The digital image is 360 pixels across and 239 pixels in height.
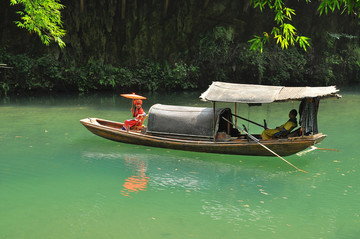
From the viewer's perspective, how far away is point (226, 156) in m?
11.0

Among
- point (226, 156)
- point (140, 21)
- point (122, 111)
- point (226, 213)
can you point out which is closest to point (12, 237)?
point (226, 213)

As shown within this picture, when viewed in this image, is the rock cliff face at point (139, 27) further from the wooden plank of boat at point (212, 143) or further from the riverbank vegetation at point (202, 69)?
the wooden plank of boat at point (212, 143)

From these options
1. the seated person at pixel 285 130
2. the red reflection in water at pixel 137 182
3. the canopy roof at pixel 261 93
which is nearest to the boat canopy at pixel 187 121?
the canopy roof at pixel 261 93

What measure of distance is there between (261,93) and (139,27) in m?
16.5

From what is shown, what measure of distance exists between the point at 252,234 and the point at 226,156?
4430 millimetres

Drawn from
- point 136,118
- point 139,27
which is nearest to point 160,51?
point 139,27

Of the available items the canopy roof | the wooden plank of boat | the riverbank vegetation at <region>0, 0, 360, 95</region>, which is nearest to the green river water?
the wooden plank of boat

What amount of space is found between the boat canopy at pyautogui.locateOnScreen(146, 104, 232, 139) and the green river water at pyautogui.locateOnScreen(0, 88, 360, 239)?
554 millimetres

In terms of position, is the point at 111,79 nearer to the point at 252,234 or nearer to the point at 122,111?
the point at 122,111

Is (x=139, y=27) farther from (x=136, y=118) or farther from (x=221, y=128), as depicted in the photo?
(x=221, y=128)

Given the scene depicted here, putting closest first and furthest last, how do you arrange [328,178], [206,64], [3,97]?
[328,178] < [3,97] < [206,64]

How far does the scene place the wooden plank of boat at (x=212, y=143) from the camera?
10.3 m

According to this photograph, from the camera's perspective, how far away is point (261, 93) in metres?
10.5

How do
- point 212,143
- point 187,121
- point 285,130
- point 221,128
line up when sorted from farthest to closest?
1. point 221,128
2. point 187,121
3. point 212,143
4. point 285,130
